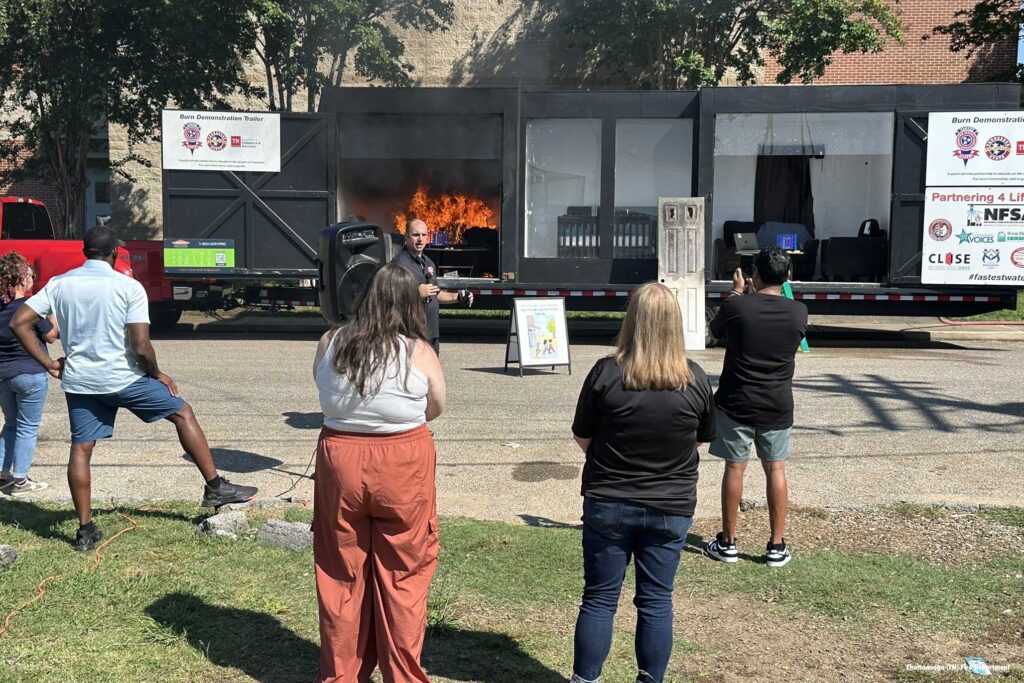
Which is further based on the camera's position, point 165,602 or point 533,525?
point 533,525

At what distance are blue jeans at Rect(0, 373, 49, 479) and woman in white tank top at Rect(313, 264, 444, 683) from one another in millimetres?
3827

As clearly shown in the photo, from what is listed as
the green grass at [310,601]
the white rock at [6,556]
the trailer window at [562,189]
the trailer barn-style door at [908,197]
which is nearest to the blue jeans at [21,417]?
the green grass at [310,601]

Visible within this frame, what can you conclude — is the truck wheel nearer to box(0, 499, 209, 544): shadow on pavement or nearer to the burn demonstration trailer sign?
box(0, 499, 209, 544): shadow on pavement

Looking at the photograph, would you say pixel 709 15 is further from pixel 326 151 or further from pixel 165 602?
pixel 165 602

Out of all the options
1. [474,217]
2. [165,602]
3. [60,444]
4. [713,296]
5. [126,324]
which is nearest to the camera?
[165,602]

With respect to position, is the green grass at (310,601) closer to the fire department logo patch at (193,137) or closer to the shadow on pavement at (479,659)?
the shadow on pavement at (479,659)

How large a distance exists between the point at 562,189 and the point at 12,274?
10098 mm

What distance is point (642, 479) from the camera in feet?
12.6

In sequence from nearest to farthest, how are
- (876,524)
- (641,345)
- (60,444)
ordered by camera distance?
(641,345) < (876,524) < (60,444)

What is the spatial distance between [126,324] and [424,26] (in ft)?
63.2

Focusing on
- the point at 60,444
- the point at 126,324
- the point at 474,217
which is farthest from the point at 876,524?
the point at 474,217

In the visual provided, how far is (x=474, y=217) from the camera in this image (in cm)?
1769

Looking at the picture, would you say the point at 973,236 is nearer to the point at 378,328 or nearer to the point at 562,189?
the point at 562,189

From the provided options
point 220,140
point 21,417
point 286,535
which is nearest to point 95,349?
point 286,535
